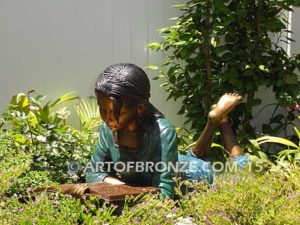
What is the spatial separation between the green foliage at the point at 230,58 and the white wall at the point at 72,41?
15.9 inches

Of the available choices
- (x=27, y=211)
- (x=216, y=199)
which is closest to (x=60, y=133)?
(x=27, y=211)

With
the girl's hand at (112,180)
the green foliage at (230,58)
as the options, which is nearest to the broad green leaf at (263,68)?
the green foliage at (230,58)

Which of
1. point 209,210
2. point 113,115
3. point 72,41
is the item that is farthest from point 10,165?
point 72,41

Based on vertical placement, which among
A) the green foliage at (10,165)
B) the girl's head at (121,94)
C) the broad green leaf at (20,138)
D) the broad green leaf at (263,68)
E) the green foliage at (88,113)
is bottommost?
the green foliage at (88,113)

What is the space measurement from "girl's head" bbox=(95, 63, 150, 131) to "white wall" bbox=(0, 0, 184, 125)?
231 cm

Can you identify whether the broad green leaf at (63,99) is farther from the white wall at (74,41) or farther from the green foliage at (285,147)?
the green foliage at (285,147)

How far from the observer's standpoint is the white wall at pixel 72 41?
4.75 metres

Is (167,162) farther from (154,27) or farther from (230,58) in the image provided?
(154,27)

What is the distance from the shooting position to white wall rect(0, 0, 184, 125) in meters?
4.75

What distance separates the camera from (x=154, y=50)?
5.21 metres

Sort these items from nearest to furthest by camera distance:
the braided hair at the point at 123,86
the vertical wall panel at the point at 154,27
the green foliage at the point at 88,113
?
the braided hair at the point at 123,86 → the green foliage at the point at 88,113 → the vertical wall panel at the point at 154,27

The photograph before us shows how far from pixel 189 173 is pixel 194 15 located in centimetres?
212

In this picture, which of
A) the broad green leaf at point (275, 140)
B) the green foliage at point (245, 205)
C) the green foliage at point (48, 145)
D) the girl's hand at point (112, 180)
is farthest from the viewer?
the broad green leaf at point (275, 140)

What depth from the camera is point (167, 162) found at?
2688 mm
